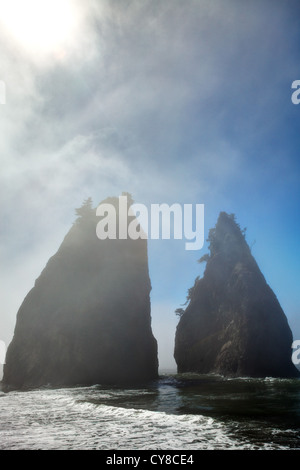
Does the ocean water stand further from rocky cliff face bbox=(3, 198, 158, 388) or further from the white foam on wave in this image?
rocky cliff face bbox=(3, 198, 158, 388)

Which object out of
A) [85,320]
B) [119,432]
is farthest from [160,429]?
[85,320]

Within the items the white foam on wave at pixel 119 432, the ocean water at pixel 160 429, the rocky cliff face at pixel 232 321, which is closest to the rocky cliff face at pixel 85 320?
the rocky cliff face at pixel 232 321

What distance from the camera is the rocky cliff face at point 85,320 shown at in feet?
117

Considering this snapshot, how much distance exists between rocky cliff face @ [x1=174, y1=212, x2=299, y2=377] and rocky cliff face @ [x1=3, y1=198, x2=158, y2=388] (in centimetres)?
971

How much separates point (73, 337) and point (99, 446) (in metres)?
32.4

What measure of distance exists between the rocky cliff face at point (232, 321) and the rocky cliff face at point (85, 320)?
382 inches

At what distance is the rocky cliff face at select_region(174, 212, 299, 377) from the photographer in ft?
129

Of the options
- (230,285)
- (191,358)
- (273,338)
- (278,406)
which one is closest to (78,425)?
(278,406)

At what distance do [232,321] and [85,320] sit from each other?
23.4 m

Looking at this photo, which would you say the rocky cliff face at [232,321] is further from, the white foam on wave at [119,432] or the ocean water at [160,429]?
the white foam on wave at [119,432]

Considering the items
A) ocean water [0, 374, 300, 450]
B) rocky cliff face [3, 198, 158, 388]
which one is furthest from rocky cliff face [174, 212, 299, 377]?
ocean water [0, 374, 300, 450]

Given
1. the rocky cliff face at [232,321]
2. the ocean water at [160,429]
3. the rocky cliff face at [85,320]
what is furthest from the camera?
the rocky cliff face at [232,321]

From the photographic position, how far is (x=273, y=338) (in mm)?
40406

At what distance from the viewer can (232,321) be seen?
4466 centimetres
